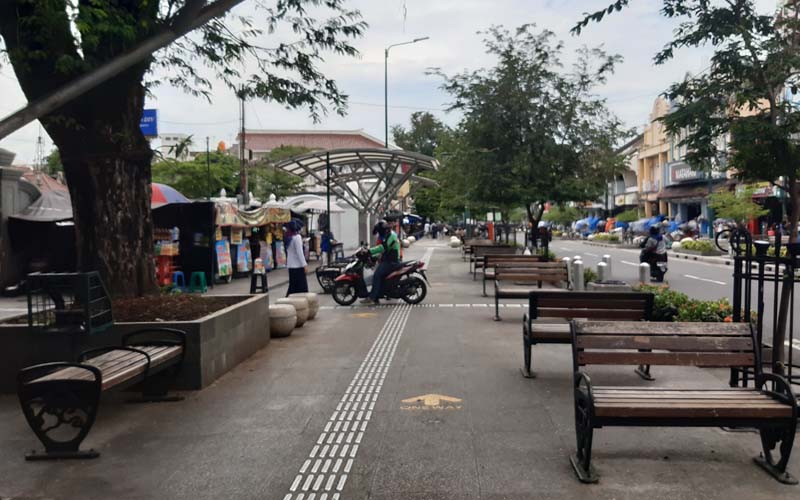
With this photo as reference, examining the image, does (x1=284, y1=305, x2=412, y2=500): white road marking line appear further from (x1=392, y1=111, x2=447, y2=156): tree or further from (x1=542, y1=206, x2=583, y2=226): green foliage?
(x1=392, y1=111, x2=447, y2=156): tree

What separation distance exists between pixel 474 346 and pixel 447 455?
178 inches

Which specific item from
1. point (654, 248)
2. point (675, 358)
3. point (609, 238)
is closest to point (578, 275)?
point (654, 248)

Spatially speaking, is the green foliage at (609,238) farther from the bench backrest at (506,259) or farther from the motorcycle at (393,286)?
the motorcycle at (393,286)

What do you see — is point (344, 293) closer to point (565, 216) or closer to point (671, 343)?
point (671, 343)

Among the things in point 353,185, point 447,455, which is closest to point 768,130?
point 447,455

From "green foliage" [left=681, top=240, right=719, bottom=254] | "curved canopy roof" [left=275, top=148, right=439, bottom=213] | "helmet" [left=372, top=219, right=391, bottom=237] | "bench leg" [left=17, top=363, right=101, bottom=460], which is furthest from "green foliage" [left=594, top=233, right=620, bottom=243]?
"bench leg" [left=17, top=363, right=101, bottom=460]

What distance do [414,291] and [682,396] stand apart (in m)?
9.85

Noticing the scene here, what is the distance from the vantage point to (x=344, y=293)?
14828mm

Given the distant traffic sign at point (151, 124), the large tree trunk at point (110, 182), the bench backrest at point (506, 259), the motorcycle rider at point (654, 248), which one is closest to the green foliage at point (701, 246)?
the motorcycle rider at point (654, 248)

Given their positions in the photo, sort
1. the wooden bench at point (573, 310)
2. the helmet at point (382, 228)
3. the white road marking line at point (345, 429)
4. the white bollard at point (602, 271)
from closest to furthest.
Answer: the white road marking line at point (345, 429) < the wooden bench at point (573, 310) < the white bollard at point (602, 271) < the helmet at point (382, 228)

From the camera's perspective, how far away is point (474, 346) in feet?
31.7

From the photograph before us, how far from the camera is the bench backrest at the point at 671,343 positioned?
5.38 m

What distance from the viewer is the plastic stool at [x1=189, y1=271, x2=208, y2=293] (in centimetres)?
1834

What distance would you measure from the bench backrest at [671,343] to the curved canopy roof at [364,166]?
21531 millimetres
